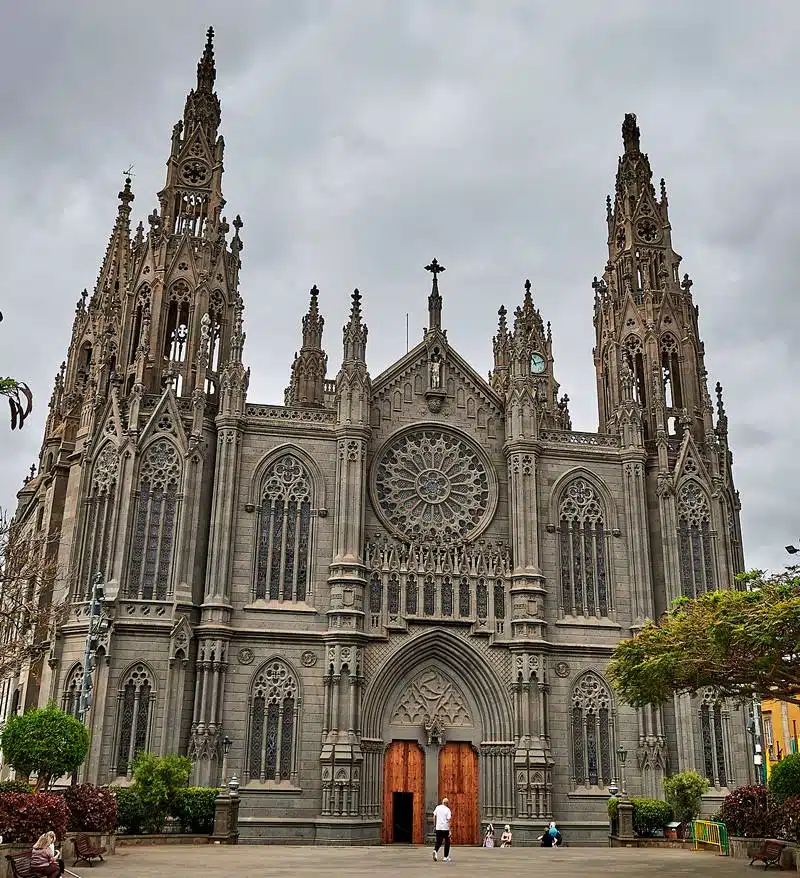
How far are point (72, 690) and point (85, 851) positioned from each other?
13.2m

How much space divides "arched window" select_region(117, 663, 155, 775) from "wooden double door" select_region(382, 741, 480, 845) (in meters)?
8.80

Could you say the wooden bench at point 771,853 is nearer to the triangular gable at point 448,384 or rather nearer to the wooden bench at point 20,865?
the wooden bench at point 20,865

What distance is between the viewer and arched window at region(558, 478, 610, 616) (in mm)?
38875

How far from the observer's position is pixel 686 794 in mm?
33688

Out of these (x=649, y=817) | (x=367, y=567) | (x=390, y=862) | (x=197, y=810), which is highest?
(x=367, y=567)

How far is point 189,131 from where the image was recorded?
45.9m

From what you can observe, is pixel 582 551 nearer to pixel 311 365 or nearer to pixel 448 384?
pixel 448 384

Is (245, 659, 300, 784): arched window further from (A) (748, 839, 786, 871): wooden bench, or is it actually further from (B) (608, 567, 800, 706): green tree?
(A) (748, 839, 786, 871): wooden bench

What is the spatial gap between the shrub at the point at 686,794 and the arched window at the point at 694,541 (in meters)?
7.89

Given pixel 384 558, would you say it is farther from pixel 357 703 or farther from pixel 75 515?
pixel 75 515

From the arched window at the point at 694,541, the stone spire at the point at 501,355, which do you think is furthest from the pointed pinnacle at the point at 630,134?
the arched window at the point at 694,541

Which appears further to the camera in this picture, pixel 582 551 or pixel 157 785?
pixel 582 551

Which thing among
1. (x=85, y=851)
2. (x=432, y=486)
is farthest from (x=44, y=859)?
(x=432, y=486)

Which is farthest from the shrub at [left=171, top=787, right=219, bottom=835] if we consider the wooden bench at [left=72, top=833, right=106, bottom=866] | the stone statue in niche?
the stone statue in niche
